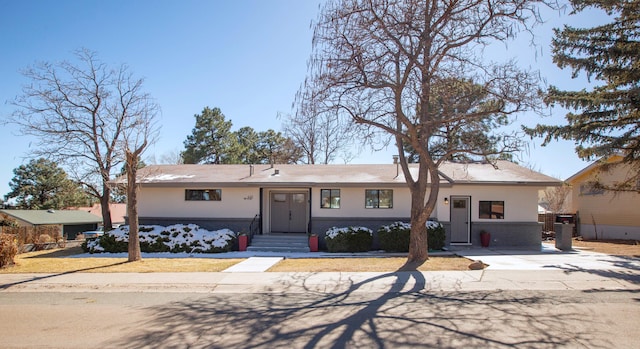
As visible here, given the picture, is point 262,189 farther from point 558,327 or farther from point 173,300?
point 558,327

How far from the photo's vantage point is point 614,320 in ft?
21.4

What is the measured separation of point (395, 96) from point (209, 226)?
449 inches

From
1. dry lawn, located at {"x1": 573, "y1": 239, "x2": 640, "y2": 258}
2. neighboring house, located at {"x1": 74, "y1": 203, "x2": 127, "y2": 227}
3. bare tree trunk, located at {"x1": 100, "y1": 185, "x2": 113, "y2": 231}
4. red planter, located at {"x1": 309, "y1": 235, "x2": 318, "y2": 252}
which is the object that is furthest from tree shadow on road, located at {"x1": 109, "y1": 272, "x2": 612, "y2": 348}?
neighboring house, located at {"x1": 74, "y1": 203, "x2": 127, "y2": 227}

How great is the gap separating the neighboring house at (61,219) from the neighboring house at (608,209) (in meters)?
35.9

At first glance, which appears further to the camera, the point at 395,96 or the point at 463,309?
the point at 395,96

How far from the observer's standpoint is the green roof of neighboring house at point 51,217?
31.9 meters

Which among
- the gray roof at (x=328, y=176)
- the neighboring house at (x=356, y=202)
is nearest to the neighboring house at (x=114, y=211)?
the gray roof at (x=328, y=176)

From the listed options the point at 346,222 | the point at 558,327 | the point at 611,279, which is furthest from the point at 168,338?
the point at 346,222

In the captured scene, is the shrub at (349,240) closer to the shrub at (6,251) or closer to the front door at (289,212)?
the front door at (289,212)

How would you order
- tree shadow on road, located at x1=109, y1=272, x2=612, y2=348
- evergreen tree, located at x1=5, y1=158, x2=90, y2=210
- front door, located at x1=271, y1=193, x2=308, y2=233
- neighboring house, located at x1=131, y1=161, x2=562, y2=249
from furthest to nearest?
evergreen tree, located at x1=5, y1=158, x2=90, y2=210 → front door, located at x1=271, y1=193, x2=308, y2=233 → neighboring house, located at x1=131, y1=161, x2=562, y2=249 → tree shadow on road, located at x1=109, y1=272, x2=612, y2=348

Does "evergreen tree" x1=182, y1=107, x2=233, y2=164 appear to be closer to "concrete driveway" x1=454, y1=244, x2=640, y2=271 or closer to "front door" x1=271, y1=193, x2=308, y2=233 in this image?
"front door" x1=271, y1=193, x2=308, y2=233

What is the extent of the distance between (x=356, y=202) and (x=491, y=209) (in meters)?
6.24

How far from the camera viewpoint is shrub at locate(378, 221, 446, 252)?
17.3 metres

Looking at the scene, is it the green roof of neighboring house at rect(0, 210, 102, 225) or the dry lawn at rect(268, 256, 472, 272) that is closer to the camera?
the dry lawn at rect(268, 256, 472, 272)
